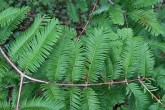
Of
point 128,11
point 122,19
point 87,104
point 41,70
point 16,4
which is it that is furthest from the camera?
point 16,4

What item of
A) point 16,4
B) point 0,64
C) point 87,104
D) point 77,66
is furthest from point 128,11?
point 16,4

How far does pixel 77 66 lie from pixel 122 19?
2.13ft

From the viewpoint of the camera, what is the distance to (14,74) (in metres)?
1.78

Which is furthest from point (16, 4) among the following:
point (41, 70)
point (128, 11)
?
point (41, 70)

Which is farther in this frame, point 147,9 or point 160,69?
point 147,9

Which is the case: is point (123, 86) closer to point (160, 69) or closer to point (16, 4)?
point (160, 69)

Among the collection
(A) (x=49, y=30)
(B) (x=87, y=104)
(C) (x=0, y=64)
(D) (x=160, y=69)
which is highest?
(A) (x=49, y=30)

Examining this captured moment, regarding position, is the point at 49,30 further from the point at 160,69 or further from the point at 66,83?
the point at 160,69

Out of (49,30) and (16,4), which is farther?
(16,4)

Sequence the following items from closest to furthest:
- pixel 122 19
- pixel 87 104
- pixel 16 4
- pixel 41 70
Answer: pixel 87 104
pixel 41 70
pixel 122 19
pixel 16 4

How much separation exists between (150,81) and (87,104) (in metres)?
0.45

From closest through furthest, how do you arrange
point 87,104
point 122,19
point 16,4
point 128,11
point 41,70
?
point 87,104, point 41,70, point 122,19, point 128,11, point 16,4

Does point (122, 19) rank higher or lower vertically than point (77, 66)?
higher

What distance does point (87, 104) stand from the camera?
5.61 feet
